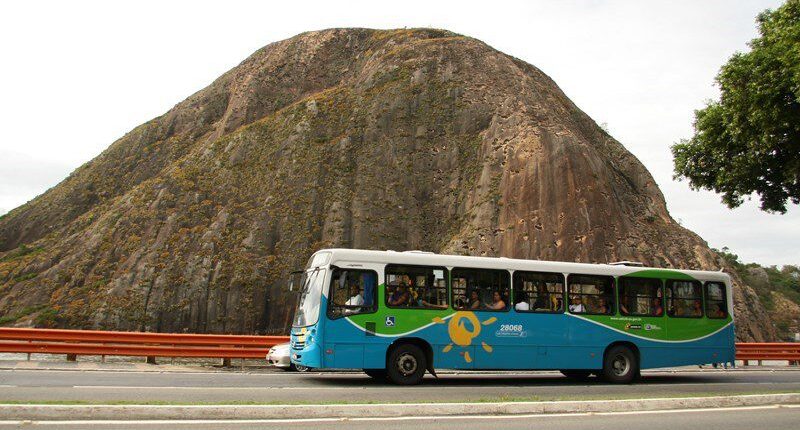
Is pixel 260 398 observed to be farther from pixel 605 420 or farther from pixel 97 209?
pixel 97 209

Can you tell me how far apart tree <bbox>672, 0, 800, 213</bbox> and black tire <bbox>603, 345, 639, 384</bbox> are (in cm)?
654

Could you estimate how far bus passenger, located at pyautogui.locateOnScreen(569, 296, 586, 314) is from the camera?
17.4m

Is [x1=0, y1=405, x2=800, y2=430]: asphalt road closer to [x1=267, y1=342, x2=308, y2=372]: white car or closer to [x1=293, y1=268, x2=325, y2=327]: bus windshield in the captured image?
[x1=293, y1=268, x2=325, y2=327]: bus windshield

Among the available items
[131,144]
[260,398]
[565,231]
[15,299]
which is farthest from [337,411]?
[131,144]

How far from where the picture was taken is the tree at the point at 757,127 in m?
17.2

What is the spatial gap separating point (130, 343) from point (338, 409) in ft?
43.2

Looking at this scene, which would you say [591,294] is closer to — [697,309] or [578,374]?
[578,374]

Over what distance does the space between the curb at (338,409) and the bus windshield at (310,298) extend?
5.76 m

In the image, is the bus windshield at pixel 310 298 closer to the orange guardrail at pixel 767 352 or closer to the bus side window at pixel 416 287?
the bus side window at pixel 416 287

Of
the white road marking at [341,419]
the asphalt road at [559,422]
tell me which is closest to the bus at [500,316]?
the white road marking at [341,419]

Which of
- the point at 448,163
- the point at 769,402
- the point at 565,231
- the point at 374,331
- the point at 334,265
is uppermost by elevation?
the point at 448,163

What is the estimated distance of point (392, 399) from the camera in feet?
39.5

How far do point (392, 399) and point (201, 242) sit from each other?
109ft

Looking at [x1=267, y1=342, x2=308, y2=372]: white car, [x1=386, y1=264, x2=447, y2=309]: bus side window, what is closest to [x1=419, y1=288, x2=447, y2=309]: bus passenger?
[x1=386, y1=264, x2=447, y2=309]: bus side window
